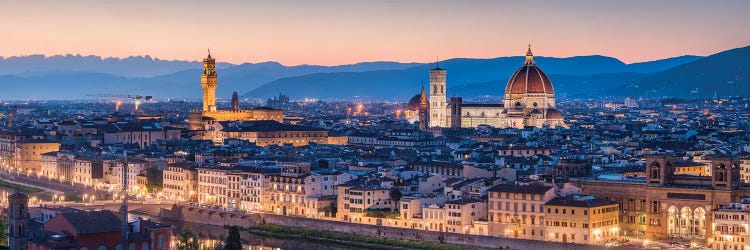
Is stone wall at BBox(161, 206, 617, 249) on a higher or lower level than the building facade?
lower

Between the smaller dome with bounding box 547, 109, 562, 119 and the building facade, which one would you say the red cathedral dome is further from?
the building facade

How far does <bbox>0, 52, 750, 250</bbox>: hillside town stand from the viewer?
39.4m

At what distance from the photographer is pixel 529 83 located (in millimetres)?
109250

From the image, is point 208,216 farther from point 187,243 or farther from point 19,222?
point 19,222

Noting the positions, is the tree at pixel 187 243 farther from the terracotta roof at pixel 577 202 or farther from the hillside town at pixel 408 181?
the terracotta roof at pixel 577 202

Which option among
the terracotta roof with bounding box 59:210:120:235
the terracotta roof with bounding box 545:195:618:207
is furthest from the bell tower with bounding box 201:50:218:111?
the terracotta roof with bounding box 59:210:120:235

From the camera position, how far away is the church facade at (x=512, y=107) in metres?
107

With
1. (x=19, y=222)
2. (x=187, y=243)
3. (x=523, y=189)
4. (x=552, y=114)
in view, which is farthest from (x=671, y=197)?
(x=552, y=114)

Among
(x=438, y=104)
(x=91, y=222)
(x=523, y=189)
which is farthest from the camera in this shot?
(x=438, y=104)

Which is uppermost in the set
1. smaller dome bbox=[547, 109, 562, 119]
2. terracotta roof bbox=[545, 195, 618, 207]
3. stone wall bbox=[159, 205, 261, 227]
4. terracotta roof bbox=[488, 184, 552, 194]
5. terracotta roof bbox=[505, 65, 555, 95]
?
terracotta roof bbox=[505, 65, 555, 95]

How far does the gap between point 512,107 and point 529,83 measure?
252 centimetres

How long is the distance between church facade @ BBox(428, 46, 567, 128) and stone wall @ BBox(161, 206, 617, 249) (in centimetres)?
5715

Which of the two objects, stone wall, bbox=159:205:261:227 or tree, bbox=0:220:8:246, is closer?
tree, bbox=0:220:8:246

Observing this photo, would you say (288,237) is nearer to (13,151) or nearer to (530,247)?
(530,247)
